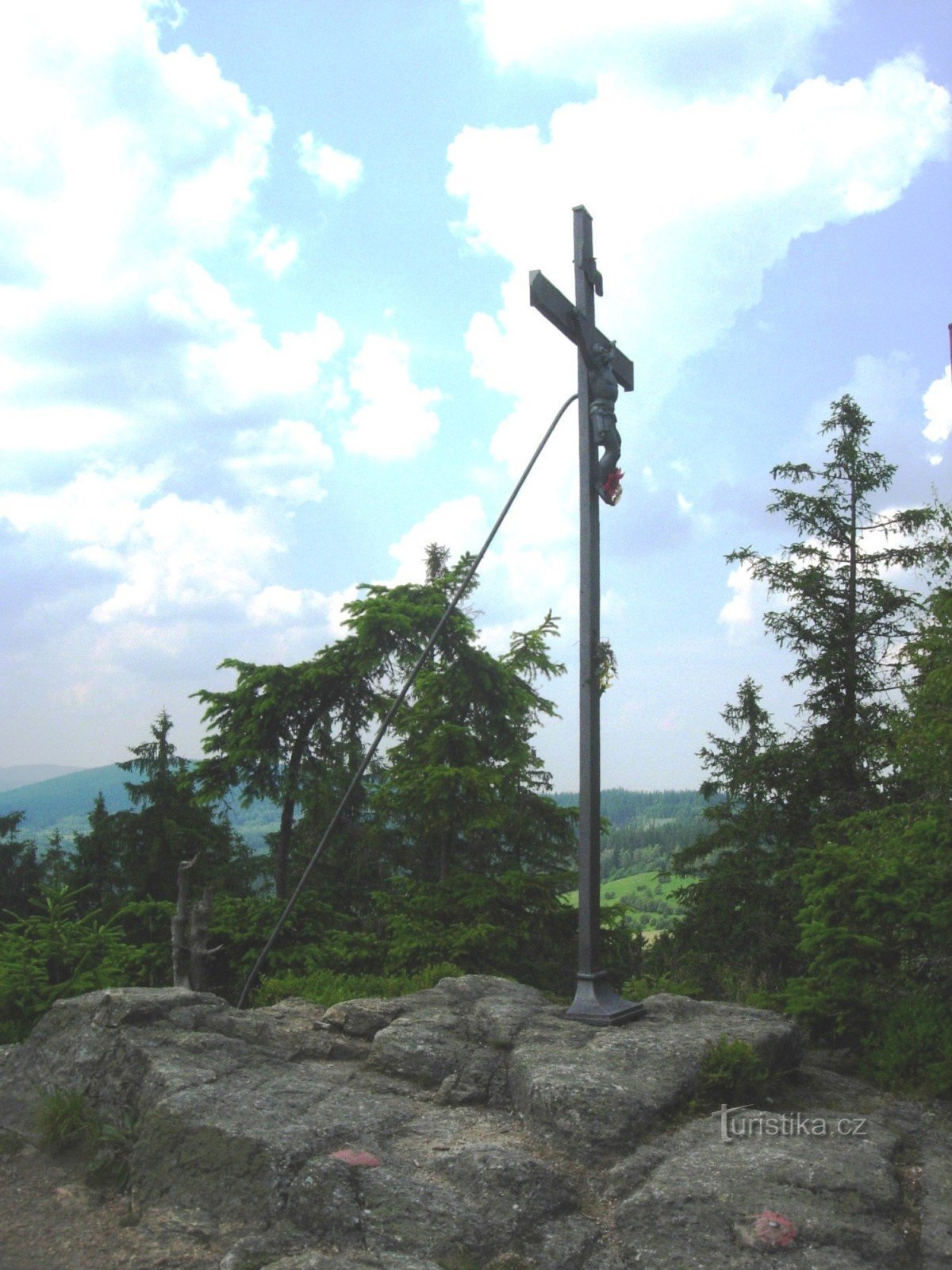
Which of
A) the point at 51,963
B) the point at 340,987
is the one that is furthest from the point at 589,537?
the point at 51,963

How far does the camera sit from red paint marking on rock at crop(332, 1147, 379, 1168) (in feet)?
16.1

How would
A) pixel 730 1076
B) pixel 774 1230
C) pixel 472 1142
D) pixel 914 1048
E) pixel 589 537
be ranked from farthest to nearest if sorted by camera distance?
pixel 589 537 → pixel 914 1048 → pixel 730 1076 → pixel 472 1142 → pixel 774 1230

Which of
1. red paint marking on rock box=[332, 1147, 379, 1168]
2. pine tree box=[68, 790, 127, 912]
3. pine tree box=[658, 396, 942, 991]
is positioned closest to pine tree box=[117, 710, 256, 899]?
pine tree box=[68, 790, 127, 912]

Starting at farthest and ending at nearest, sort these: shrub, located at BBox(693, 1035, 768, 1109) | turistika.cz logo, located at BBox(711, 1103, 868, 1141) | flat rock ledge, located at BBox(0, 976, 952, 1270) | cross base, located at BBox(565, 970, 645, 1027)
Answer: cross base, located at BBox(565, 970, 645, 1027) < shrub, located at BBox(693, 1035, 768, 1109) < turistika.cz logo, located at BBox(711, 1103, 868, 1141) < flat rock ledge, located at BBox(0, 976, 952, 1270)

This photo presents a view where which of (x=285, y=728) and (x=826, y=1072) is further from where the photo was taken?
(x=285, y=728)

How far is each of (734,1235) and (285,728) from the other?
13927 mm

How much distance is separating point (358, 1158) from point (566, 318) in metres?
6.12

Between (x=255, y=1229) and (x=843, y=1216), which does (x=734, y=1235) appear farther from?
(x=255, y=1229)

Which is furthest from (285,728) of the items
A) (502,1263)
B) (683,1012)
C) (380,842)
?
(502,1263)

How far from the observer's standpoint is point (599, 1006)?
6992 mm

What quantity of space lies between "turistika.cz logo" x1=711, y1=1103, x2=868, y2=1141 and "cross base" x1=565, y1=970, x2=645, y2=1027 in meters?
1.19

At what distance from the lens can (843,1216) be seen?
4508 millimetres

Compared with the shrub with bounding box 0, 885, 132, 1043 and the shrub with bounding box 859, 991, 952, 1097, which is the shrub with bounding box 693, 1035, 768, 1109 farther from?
the shrub with bounding box 0, 885, 132, 1043

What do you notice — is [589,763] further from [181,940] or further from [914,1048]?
[181,940]
